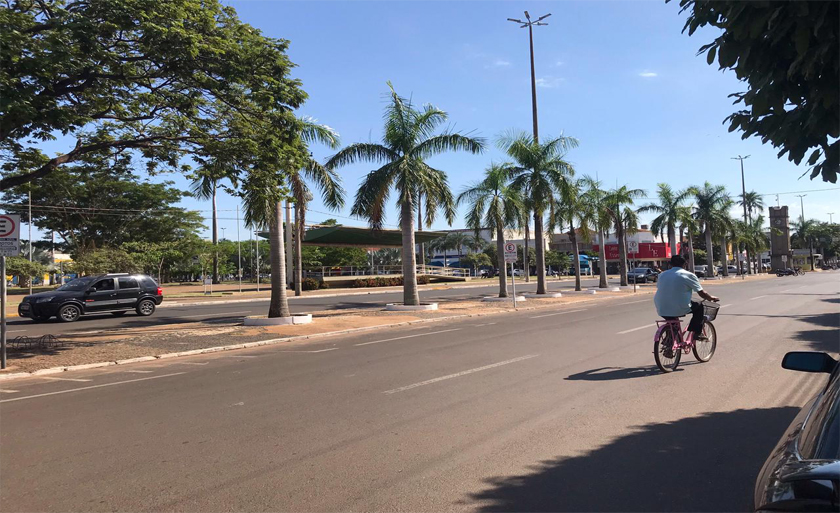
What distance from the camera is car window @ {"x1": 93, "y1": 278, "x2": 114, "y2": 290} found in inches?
883

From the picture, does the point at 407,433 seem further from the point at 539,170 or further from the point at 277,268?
the point at 539,170

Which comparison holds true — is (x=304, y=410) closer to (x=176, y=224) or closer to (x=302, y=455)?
→ (x=302, y=455)

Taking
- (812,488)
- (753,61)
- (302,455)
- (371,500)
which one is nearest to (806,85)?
(753,61)

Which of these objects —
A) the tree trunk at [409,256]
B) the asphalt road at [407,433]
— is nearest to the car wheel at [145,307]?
the tree trunk at [409,256]

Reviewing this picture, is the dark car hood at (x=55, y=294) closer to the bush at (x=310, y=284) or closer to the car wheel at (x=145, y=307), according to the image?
the car wheel at (x=145, y=307)

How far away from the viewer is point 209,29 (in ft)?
38.1

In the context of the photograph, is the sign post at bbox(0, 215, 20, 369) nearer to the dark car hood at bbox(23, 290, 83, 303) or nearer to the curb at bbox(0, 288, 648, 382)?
the curb at bbox(0, 288, 648, 382)

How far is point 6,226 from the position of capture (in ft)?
34.4

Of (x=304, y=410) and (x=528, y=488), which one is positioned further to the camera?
(x=304, y=410)

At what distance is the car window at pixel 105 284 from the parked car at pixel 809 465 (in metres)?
→ 24.3

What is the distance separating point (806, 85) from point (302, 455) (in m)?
5.07

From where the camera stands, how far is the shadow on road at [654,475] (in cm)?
397

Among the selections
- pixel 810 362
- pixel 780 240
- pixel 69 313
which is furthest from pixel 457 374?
pixel 780 240

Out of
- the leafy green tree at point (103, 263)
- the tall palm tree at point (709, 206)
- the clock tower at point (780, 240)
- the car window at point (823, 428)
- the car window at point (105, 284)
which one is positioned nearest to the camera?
the car window at point (823, 428)
